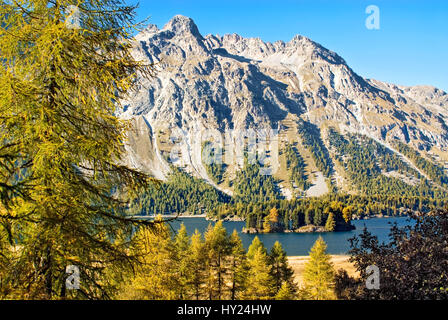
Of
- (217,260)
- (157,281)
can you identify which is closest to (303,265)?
(217,260)

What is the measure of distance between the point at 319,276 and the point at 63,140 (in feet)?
108

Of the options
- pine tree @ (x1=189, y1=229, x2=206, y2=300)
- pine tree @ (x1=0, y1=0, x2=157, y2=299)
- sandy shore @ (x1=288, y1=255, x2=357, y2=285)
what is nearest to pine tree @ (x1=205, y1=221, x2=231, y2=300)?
pine tree @ (x1=189, y1=229, x2=206, y2=300)

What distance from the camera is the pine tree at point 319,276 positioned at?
3288cm

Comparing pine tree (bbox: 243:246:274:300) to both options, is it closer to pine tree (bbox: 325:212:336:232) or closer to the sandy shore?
the sandy shore

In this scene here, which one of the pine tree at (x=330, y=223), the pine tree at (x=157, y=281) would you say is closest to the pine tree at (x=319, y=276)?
the pine tree at (x=157, y=281)

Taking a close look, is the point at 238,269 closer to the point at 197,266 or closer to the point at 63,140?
the point at 197,266

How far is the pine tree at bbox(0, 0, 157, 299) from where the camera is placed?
19.8 feet

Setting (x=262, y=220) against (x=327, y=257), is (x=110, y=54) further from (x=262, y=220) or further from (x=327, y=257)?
(x=262, y=220)

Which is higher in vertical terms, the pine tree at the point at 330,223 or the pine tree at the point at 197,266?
the pine tree at the point at 197,266

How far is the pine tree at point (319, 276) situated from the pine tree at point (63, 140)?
100 feet

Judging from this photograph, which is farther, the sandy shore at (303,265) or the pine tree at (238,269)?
the sandy shore at (303,265)

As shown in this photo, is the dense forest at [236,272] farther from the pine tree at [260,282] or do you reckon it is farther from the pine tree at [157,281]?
the pine tree at [157,281]

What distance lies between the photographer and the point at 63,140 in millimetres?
6355

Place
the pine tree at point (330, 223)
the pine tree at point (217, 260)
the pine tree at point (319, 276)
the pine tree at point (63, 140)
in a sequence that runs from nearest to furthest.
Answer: the pine tree at point (63, 140) < the pine tree at point (217, 260) < the pine tree at point (319, 276) < the pine tree at point (330, 223)
